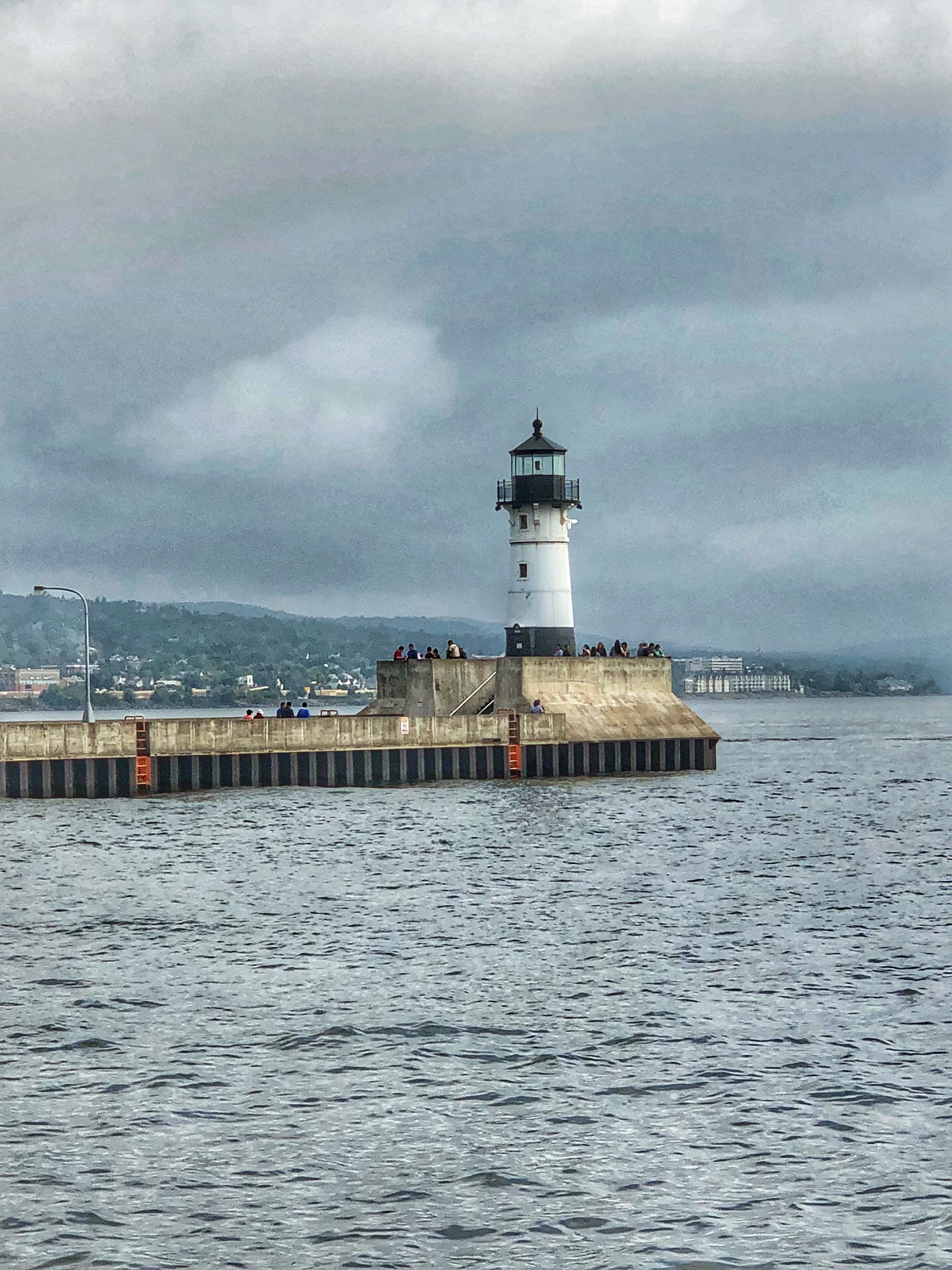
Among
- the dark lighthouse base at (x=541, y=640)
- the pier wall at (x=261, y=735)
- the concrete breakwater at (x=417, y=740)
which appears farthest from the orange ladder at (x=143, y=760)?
the dark lighthouse base at (x=541, y=640)

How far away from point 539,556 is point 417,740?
1137 cm

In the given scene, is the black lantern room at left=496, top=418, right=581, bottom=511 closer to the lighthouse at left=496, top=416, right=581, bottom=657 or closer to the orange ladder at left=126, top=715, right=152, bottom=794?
the lighthouse at left=496, top=416, right=581, bottom=657

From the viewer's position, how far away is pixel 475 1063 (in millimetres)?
19172

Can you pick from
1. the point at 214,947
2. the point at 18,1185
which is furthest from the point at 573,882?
the point at 18,1185

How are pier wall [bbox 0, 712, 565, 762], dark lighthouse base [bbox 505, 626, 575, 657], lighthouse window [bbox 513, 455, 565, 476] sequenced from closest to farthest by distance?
pier wall [bbox 0, 712, 565, 762], dark lighthouse base [bbox 505, 626, 575, 657], lighthouse window [bbox 513, 455, 565, 476]

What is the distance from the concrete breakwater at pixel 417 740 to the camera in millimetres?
54344

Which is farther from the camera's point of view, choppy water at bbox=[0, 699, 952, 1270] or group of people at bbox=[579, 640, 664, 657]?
group of people at bbox=[579, 640, 664, 657]

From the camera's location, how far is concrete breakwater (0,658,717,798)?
178 ft

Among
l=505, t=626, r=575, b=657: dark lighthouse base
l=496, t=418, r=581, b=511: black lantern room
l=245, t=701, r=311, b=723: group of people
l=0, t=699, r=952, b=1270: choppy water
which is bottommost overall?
l=0, t=699, r=952, b=1270: choppy water

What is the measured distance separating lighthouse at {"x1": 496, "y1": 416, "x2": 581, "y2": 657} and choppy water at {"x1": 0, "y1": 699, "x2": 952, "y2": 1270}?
27.9m

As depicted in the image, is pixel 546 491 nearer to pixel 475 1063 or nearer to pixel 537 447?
pixel 537 447

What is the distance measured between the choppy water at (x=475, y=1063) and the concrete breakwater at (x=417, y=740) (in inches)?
573

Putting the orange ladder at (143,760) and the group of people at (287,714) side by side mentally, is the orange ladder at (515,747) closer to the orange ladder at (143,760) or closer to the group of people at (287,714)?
the group of people at (287,714)

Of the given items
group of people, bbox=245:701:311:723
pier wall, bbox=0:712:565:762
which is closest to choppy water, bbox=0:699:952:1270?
pier wall, bbox=0:712:565:762
